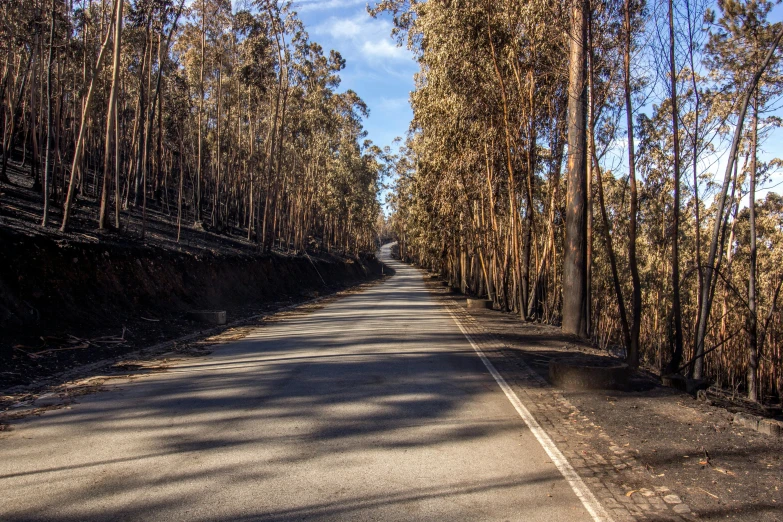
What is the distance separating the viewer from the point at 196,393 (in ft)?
26.7

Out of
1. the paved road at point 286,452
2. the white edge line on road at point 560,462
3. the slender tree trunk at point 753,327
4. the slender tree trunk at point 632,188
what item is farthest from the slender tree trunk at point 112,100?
the slender tree trunk at point 753,327

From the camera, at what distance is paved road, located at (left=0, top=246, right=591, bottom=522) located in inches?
176

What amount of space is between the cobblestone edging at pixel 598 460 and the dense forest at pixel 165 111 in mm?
12924

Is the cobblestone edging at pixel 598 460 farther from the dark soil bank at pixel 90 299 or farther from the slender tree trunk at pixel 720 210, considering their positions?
the dark soil bank at pixel 90 299

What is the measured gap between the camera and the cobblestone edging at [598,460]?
460cm

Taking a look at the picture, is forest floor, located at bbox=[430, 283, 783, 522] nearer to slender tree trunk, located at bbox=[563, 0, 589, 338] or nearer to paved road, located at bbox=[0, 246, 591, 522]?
paved road, located at bbox=[0, 246, 591, 522]

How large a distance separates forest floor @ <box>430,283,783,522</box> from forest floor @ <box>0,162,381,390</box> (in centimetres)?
760

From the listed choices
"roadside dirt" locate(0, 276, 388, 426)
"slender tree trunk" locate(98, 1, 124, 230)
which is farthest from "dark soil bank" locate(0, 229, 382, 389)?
"slender tree trunk" locate(98, 1, 124, 230)

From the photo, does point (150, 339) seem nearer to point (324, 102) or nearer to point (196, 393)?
point (196, 393)

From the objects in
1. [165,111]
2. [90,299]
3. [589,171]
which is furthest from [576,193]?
[165,111]

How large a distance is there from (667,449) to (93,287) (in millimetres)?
13319

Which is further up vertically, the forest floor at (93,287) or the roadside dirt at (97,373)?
the forest floor at (93,287)

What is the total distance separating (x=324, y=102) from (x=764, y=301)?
29.0m

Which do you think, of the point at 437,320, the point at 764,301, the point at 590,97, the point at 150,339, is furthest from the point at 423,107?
the point at 764,301
